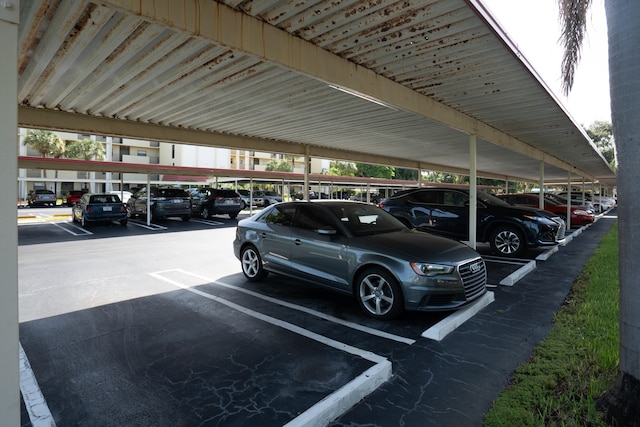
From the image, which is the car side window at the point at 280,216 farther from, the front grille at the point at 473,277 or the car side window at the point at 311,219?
the front grille at the point at 473,277

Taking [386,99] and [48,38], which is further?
[386,99]

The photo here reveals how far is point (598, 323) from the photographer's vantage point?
4.12m

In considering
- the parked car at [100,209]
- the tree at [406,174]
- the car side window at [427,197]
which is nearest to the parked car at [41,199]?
the parked car at [100,209]

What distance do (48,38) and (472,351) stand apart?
19.5 feet

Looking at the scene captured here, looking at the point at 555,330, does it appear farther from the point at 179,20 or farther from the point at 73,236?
the point at 73,236

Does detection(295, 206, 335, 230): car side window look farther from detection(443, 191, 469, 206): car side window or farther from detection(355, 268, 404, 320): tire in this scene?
detection(443, 191, 469, 206): car side window

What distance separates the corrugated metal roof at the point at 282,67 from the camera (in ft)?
12.1

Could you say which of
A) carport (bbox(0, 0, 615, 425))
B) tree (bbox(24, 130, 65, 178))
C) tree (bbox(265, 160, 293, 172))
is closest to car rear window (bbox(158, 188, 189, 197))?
carport (bbox(0, 0, 615, 425))

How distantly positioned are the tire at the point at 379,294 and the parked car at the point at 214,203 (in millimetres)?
14925

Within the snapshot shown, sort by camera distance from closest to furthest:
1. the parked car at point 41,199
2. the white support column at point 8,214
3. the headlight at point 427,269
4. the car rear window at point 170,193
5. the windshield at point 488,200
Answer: the white support column at point 8,214, the headlight at point 427,269, the windshield at point 488,200, the car rear window at point 170,193, the parked car at point 41,199

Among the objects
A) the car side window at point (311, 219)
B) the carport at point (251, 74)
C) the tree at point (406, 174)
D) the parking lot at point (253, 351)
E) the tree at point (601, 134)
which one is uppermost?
the tree at point (601, 134)

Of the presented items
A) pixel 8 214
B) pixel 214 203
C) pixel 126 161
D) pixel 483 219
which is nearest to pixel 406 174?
pixel 126 161

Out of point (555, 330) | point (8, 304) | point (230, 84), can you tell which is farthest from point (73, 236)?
point (555, 330)

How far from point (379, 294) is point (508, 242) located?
5733 mm
